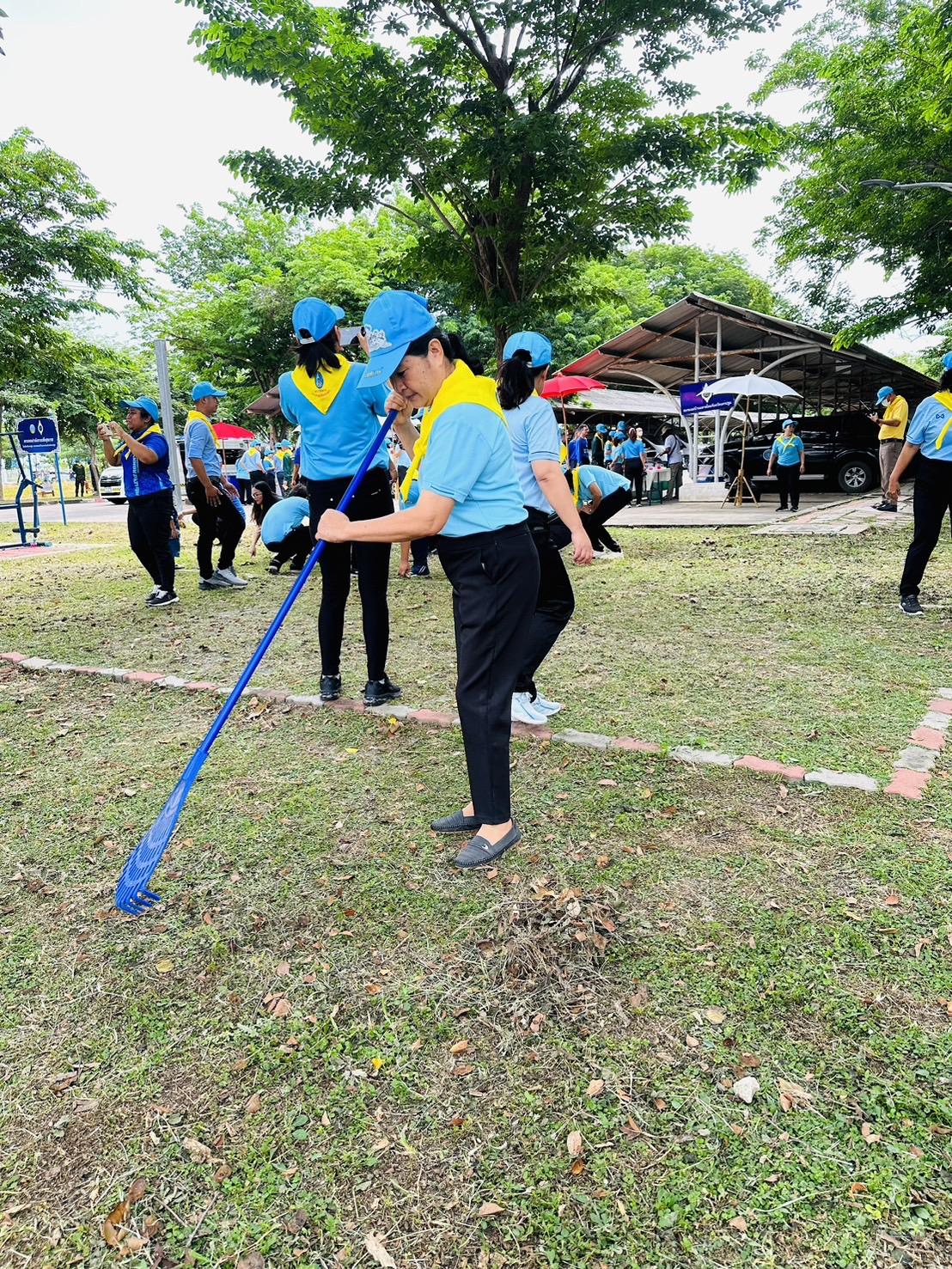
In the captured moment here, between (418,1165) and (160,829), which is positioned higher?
(160,829)

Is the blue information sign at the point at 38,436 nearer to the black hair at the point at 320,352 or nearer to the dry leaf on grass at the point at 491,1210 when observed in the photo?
the black hair at the point at 320,352

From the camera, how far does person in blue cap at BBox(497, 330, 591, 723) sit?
3.75m

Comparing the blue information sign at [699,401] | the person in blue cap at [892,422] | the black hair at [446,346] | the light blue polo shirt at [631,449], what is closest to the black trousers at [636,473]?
the light blue polo shirt at [631,449]

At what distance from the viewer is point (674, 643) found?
5934 mm

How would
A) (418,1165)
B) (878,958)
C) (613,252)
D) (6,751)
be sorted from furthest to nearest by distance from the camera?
(613,252) < (6,751) < (878,958) < (418,1165)

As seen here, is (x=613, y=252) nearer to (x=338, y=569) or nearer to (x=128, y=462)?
(x=128, y=462)

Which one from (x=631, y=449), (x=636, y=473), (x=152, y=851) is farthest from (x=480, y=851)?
(x=636, y=473)

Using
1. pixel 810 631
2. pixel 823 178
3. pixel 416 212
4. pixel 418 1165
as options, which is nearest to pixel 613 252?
pixel 416 212

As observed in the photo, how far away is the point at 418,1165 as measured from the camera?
1773mm

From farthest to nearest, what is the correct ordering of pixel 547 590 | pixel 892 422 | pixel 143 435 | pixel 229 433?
1. pixel 229 433
2. pixel 892 422
3. pixel 143 435
4. pixel 547 590

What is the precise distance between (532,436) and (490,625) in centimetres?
145

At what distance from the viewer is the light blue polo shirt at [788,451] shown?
46.6ft

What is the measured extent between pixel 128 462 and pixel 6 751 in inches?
151

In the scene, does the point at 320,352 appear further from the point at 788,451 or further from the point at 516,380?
the point at 788,451
